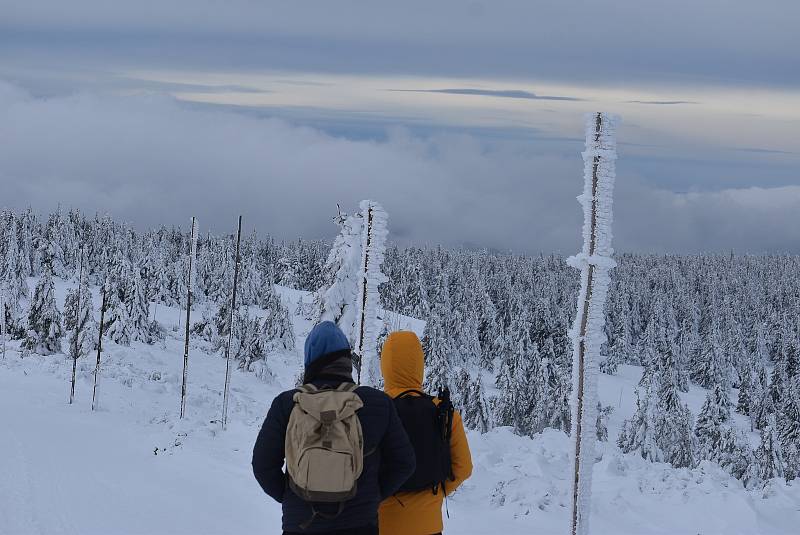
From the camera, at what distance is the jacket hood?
5.00 meters

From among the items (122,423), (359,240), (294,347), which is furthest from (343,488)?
(294,347)

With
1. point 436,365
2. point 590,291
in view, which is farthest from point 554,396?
point 590,291

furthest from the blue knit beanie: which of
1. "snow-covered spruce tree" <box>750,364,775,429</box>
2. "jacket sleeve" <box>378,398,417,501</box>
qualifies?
"snow-covered spruce tree" <box>750,364,775,429</box>

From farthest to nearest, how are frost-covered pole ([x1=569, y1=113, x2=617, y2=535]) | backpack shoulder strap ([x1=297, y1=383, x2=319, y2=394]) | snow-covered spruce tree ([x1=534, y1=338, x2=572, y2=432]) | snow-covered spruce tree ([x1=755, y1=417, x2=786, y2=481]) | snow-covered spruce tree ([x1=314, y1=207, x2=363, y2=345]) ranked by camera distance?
snow-covered spruce tree ([x1=534, y1=338, x2=572, y2=432])
snow-covered spruce tree ([x1=755, y1=417, x2=786, y2=481])
snow-covered spruce tree ([x1=314, y1=207, x2=363, y2=345])
frost-covered pole ([x1=569, y1=113, x2=617, y2=535])
backpack shoulder strap ([x1=297, y1=383, x2=319, y2=394])

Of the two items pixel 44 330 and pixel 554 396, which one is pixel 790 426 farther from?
pixel 44 330

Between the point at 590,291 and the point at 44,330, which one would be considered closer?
the point at 590,291

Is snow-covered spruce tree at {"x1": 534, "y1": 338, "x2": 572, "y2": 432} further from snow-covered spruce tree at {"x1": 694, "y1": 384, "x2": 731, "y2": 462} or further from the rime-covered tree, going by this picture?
the rime-covered tree

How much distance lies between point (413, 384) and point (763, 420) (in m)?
77.0

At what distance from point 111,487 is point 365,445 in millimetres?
11848

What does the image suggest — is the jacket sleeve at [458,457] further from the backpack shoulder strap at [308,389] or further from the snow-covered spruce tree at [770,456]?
the snow-covered spruce tree at [770,456]

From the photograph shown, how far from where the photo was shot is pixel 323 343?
4.32m

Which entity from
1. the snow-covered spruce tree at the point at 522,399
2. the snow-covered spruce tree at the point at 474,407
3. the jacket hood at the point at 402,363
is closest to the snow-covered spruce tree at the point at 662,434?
the snow-covered spruce tree at the point at 522,399

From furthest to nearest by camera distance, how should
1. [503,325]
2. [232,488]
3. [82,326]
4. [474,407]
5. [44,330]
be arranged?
[503,325], [474,407], [44,330], [82,326], [232,488]

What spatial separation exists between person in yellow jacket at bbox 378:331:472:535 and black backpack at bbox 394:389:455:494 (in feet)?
0.27
